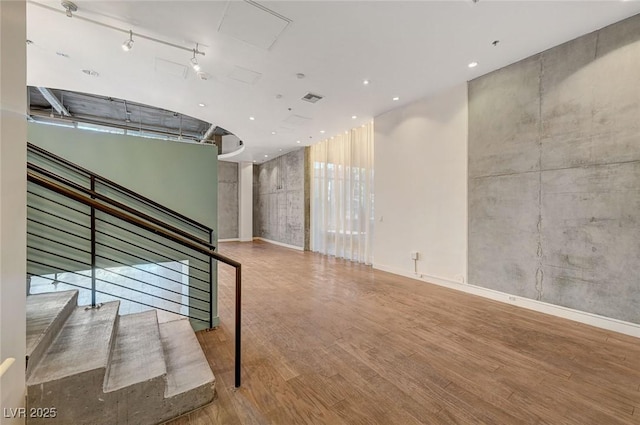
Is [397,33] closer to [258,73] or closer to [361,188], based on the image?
[258,73]

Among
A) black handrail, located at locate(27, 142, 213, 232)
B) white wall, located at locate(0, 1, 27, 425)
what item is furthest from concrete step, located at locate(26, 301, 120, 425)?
black handrail, located at locate(27, 142, 213, 232)

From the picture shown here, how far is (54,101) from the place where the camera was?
6.43 metres

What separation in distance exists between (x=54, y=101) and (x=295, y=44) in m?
7.13

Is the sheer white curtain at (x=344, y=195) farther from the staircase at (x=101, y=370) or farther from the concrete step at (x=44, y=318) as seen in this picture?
the concrete step at (x=44, y=318)

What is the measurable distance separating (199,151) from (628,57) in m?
5.40

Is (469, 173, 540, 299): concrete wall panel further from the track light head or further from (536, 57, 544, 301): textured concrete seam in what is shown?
the track light head

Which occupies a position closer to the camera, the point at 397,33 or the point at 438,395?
the point at 438,395

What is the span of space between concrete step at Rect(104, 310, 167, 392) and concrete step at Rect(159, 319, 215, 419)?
154 millimetres

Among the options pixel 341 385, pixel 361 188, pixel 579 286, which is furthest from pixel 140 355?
pixel 361 188

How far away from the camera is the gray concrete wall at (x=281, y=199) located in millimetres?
9602

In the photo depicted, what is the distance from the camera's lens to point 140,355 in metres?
2.00

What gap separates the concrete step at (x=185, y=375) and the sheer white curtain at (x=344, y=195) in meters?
5.08

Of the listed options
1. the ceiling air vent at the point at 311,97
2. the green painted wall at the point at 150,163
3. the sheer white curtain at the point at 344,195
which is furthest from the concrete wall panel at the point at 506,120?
the green painted wall at the point at 150,163

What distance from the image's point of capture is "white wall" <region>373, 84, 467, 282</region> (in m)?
4.71
